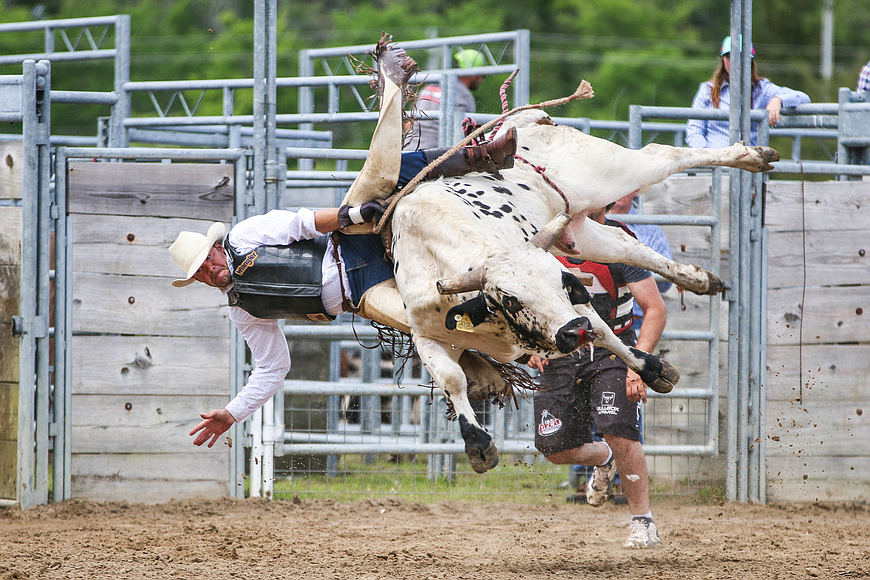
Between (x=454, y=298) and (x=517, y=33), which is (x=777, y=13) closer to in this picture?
(x=517, y=33)

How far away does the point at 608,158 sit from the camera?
410 centimetres

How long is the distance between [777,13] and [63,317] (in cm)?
2877

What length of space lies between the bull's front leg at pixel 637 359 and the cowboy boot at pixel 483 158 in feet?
2.62

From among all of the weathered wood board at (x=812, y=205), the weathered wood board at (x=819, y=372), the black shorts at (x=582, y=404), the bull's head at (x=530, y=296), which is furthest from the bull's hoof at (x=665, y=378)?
the weathered wood board at (x=812, y=205)

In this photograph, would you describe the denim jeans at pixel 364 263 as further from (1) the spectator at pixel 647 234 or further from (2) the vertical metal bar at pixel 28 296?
(2) the vertical metal bar at pixel 28 296

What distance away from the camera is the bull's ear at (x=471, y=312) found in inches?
128

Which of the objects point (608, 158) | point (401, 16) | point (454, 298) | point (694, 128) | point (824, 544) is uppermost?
point (401, 16)

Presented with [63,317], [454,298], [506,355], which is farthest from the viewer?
[63,317]

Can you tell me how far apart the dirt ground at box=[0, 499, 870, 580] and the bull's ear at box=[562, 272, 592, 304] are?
1.79 m

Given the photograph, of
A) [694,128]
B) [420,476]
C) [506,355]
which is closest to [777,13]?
[694,128]

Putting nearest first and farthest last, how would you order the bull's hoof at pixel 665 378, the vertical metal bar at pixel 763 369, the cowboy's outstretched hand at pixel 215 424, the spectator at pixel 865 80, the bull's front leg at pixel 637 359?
the bull's front leg at pixel 637 359 → the bull's hoof at pixel 665 378 → the cowboy's outstretched hand at pixel 215 424 → the vertical metal bar at pixel 763 369 → the spectator at pixel 865 80

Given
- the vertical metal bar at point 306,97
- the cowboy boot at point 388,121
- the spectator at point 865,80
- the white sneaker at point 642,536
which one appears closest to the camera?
the cowboy boot at point 388,121

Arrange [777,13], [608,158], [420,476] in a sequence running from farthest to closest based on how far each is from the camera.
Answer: [777,13], [420,476], [608,158]

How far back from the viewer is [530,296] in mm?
3158
